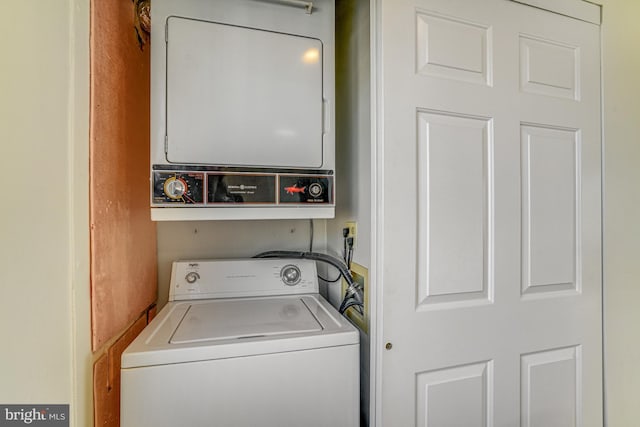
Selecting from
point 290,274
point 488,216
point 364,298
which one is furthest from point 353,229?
point 488,216

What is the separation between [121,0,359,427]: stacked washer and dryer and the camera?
75cm

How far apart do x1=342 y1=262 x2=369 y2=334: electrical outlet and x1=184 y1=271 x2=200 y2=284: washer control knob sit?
0.67 metres

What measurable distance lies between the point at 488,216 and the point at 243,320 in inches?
37.6

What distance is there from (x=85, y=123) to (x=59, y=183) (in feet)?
0.61

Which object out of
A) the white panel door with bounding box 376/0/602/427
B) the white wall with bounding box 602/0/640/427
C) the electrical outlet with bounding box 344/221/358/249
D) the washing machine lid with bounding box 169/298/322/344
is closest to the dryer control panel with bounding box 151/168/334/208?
the electrical outlet with bounding box 344/221/358/249

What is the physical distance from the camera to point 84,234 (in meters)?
0.75

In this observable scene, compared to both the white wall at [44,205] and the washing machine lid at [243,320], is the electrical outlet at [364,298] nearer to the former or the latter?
the washing machine lid at [243,320]

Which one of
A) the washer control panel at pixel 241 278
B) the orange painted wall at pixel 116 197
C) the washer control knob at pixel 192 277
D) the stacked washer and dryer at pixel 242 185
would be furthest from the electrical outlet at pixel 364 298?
the orange painted wall at pixel 116 197

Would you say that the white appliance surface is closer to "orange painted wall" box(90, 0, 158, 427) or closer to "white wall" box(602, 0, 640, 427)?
"orange painted wall" box(90, 0, 158, 427)

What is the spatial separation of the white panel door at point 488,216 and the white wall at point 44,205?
33.8 inches

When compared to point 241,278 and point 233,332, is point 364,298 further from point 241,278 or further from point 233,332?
point 241,278

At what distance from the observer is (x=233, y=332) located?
857 mm

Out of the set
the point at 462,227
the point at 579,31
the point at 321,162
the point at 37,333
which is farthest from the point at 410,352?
the point at 579,31

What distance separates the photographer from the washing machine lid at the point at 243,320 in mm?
842
